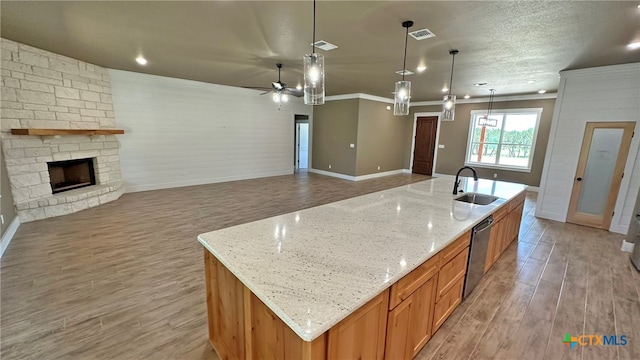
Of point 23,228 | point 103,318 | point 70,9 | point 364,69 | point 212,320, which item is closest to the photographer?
point 212,320

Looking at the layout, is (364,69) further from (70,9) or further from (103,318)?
(103,318)

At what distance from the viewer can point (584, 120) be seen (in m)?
4.42

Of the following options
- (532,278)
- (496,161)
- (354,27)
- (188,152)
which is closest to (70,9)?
(354,27)

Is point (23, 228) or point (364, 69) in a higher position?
point (364, 69)

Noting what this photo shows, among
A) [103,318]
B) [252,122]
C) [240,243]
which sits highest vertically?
[252,122]

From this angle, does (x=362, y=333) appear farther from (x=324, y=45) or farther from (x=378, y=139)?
(x=378, y=139)

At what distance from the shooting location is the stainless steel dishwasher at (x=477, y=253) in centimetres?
226

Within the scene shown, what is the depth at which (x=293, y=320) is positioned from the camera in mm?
939

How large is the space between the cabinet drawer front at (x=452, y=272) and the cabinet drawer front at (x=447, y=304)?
0.05 metres

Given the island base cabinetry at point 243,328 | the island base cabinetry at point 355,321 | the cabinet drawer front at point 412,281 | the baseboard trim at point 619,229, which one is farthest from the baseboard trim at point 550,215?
the island base cabinetry at point 243,328

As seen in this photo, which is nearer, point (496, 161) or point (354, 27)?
point (354, 27)

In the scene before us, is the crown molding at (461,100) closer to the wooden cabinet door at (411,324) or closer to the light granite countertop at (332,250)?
the light granite countertop at (332,250)

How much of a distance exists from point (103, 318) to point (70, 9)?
3.12m

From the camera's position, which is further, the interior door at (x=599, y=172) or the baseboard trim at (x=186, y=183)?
the baseboard trim at (x=186, y=183)
